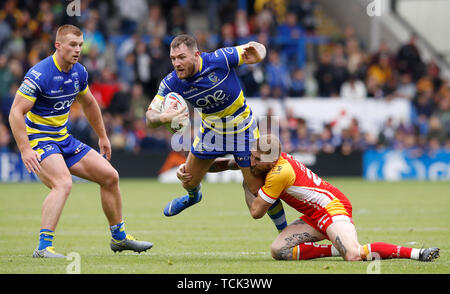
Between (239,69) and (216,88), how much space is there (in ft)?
44.9

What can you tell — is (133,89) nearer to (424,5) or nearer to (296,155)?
(296,155)

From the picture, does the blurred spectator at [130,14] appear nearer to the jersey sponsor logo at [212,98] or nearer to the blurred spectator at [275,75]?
the blurred spectator at [275,75]

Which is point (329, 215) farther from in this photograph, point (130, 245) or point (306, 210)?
point (130, 245)

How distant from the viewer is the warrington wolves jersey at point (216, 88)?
29.9ft

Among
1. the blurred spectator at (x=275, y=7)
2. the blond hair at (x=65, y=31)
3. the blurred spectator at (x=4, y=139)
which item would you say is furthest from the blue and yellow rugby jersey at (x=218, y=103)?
the blurred spectator at (x=275, y=7)

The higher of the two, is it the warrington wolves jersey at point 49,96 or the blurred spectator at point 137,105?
the warrington wolves jersey at point 49,96

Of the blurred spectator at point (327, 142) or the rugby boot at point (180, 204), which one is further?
the blurred spectator at point (327, 142)

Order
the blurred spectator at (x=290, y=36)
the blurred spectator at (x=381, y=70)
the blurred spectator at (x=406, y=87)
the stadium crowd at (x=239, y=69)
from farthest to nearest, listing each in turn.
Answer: the blurred spectator at (x=290, y=36) < the blurred spectator at (x=381, y=70) < the blurred spectator at (x=406, y=87) < the stadium crowd at (x=239, y=69)

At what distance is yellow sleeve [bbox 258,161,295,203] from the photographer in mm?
8234

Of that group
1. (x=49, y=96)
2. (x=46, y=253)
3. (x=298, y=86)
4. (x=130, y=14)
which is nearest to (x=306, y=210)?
(x=46, y=253)

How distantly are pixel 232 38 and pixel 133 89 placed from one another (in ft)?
11.8

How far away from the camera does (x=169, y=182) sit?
71.1 feet

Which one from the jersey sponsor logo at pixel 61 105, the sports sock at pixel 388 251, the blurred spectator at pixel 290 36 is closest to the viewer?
the sports sock at pixel 388 251
